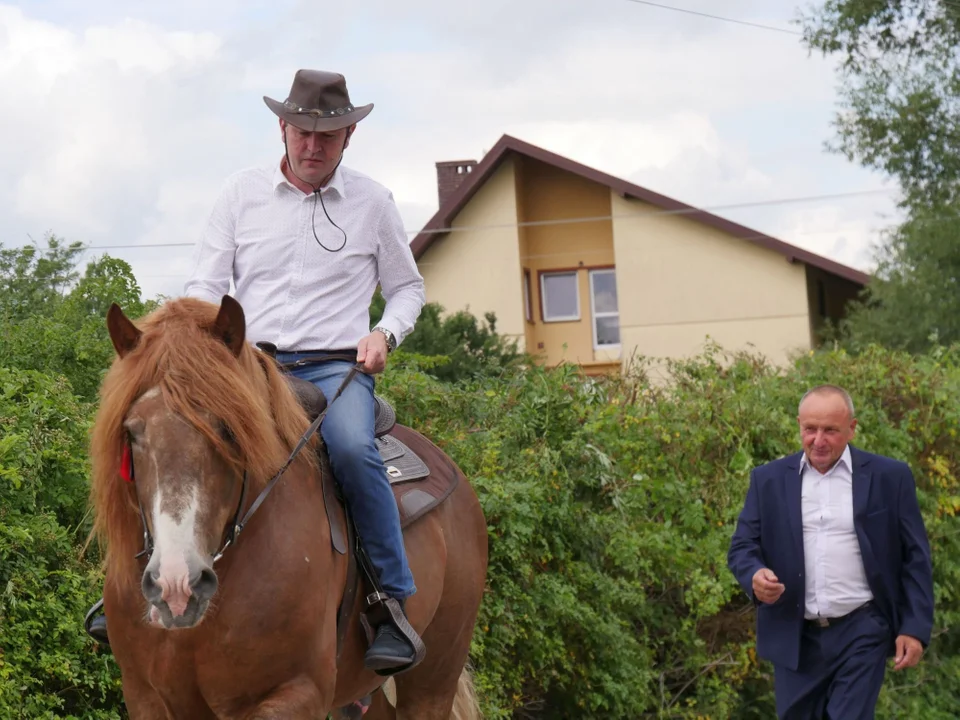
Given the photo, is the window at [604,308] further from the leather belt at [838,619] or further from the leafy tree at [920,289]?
the leather belt at [838,619]

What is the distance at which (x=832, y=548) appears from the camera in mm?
6457

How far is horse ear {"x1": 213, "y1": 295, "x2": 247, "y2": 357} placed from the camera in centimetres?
434

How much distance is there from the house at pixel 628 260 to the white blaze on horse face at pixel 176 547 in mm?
30979

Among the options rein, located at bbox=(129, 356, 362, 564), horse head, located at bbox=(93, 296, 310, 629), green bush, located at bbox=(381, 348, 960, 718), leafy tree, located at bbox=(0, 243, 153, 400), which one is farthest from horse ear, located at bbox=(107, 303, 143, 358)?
green bush, located at bbox=(381, 348, 960, 718)

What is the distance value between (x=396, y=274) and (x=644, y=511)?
5163 millimetres

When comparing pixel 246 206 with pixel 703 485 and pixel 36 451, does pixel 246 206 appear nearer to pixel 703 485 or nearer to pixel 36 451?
pixel 36 451

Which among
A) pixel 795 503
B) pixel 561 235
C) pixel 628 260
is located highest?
pixel 561 235

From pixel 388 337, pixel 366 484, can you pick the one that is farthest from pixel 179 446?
pixel 388 337

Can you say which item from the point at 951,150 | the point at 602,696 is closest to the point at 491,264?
the point at 951,150

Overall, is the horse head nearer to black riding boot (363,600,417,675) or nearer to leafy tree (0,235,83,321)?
black riding boot (363,600,417,675)

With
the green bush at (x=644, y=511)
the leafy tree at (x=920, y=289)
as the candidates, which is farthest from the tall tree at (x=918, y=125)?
the green bush at (x=644, y=511)

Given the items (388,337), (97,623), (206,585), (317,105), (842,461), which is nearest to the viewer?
(206,585)

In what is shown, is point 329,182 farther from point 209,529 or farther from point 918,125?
point 918,125

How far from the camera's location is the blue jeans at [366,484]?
4914mm
